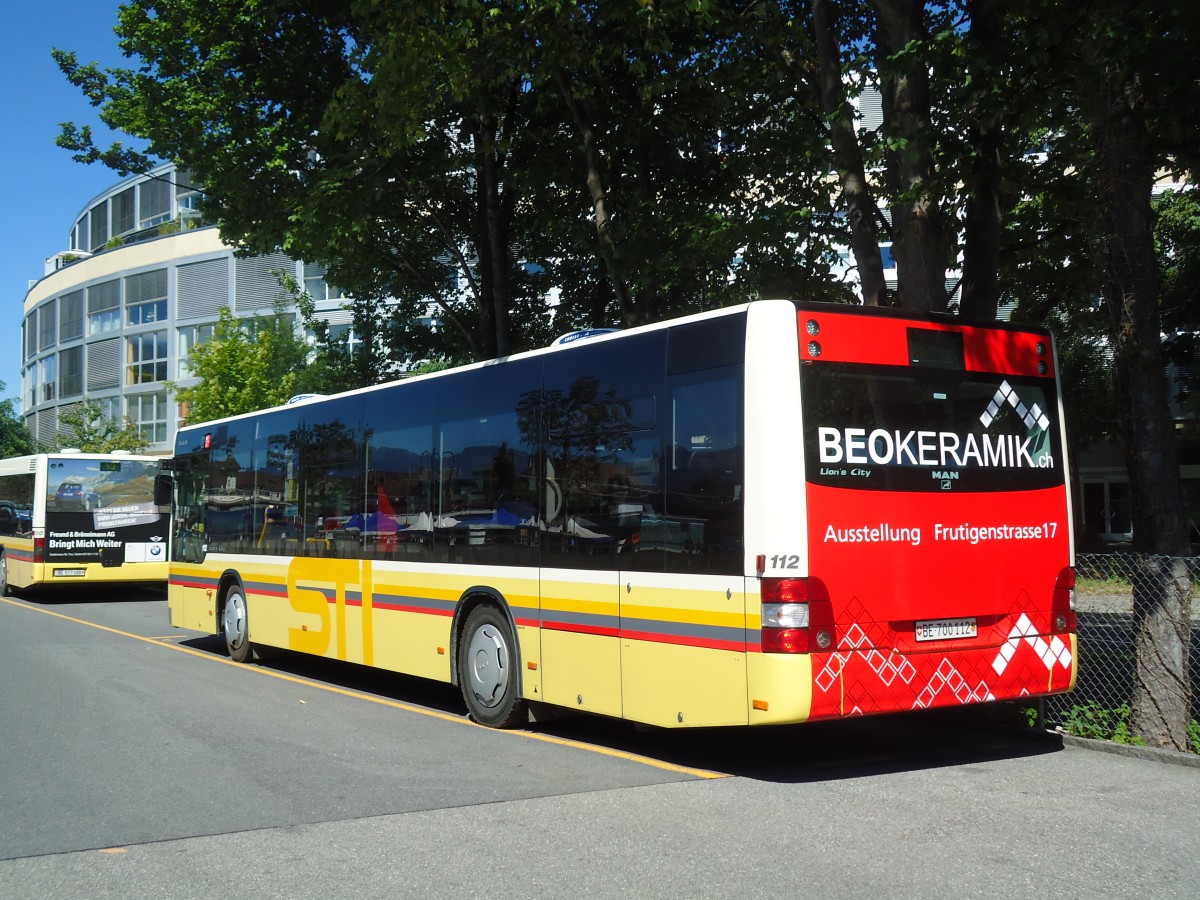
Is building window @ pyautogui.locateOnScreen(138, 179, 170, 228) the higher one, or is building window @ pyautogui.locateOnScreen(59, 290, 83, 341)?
building window @ pyautogui.locateOnScreen(138, 179, 170, 228)

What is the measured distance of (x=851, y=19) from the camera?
52.2 feet

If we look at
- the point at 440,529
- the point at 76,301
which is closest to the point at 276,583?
the point at 440,529

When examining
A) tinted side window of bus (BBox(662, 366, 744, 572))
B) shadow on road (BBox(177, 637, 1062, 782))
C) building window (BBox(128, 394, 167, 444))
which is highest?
building window (BBox(128, 394, 167, 444))

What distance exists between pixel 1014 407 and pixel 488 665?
14.9ft

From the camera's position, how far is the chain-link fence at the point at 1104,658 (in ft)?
30.0

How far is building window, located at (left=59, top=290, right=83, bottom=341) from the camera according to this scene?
224ft

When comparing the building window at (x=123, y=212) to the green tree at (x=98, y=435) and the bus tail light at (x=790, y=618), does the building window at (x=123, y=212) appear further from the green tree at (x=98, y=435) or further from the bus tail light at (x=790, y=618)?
the bus tail light at (x=790, y=618)

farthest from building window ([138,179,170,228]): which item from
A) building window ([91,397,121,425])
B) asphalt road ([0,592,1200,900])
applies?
asphalt road ([0,592,1200,900])

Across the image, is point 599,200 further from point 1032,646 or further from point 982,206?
point 1032,646

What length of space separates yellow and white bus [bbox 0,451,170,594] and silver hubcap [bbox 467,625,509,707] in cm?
1667

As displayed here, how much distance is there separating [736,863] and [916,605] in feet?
8.94

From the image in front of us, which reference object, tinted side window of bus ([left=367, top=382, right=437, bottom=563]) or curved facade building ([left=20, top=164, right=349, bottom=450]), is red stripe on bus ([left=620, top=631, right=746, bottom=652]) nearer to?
tinted side window of bus ([left=367, top=382, right=437, bottom=563])

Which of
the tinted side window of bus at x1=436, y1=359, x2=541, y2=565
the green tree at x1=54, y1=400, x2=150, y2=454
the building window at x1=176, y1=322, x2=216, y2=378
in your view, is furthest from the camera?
the building window at x1=176, y1=322, x2=216, y2=378

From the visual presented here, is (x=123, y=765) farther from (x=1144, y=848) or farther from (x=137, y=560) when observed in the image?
(x=137, y=560)
